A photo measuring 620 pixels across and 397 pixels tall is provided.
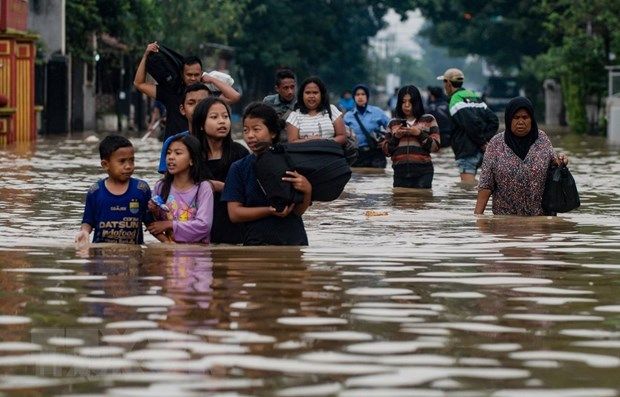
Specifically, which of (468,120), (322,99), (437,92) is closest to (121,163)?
(322,99)

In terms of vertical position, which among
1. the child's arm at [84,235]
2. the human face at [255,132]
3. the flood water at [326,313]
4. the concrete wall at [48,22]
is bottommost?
the flood water at [326,313]

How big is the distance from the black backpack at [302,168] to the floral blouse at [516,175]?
161 inches

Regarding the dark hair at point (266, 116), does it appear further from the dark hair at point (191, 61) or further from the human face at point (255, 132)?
the dark hair at point (191, 61)

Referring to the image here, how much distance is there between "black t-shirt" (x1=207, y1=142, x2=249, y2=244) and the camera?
12.6 metres

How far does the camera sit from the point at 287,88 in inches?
794

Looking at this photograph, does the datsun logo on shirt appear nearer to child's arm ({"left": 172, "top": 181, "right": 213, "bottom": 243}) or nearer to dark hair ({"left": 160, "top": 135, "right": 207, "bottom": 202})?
dark hair ({"left": 160, "top": 135, "right": 207, "bottom": 202})

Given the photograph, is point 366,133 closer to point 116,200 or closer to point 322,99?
point 322,99

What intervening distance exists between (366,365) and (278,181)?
4.33 meters

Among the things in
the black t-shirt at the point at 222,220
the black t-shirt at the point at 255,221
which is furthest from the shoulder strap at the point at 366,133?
the black t-shirt at the point at 255,221

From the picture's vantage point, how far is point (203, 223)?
489 inches

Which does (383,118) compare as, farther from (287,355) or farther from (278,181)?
(287,355)

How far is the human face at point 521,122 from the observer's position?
15.5m

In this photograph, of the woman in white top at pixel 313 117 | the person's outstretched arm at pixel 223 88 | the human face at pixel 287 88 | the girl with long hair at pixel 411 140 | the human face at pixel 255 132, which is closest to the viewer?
the human face at pixel 255 132

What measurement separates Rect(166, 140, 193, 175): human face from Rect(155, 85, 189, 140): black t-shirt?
309cm
